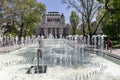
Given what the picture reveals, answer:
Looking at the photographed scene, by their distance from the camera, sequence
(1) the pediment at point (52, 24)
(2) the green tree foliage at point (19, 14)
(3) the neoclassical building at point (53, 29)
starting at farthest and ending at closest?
(1) the pediment at point (52, 24) < (3) the neoclassical building at point (53, 29) < (2) the green tree foliage at point (19, 14)

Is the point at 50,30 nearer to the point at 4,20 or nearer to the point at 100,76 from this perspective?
the point at 4,20

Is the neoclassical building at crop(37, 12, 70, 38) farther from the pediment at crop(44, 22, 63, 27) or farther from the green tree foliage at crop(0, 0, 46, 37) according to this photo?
the green tree foliage at crop(0, 0, 46, 37)

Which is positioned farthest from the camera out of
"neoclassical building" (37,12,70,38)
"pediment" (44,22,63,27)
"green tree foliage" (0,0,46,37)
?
"pediment" (44,22,63,27)

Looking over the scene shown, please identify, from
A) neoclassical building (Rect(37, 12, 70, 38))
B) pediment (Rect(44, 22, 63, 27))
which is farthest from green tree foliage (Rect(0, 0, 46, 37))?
pediment (Rect(44, 22, 63, 27))

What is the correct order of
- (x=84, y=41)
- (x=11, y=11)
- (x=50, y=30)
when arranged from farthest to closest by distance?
(x=50, y=30), (x=84, y=41), (x=11, y=11)

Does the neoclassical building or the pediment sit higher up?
the pediment

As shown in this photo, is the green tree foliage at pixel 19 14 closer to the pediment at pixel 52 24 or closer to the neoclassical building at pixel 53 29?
the neoclassical building at pixel 53 29

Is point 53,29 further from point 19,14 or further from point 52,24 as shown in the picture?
point 19,14

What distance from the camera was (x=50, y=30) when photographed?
126 meters

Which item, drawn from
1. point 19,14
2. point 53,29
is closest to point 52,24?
point 53,29

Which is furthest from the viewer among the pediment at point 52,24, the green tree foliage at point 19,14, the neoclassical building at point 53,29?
the pediment at point 52,24

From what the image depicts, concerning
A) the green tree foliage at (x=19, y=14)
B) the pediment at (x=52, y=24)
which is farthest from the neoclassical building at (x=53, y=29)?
the green tree foliage at (x=19, y=14)

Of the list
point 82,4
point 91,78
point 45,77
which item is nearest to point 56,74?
point 45,77

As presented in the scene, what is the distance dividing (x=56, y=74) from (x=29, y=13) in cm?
4424
